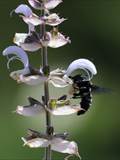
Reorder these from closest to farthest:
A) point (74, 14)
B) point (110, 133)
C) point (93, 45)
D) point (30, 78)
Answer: point (30, 78)
point (110, 133)
point (93, 45)
point (74, 14)

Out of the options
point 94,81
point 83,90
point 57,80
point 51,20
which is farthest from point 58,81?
point 94,81

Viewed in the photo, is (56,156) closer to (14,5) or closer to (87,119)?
(87,119)

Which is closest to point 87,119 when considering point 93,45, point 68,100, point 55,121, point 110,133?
point 110,133

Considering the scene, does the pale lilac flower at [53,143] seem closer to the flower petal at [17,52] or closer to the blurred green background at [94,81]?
the flower petal at [17,52]

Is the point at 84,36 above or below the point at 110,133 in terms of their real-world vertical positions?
above

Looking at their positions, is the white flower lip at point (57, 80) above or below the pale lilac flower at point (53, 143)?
above

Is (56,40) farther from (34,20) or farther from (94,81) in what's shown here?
(94,81)

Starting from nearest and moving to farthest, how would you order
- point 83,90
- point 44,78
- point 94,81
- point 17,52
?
point 44,78 < point 17,52 < point 83,90 < point 94,81

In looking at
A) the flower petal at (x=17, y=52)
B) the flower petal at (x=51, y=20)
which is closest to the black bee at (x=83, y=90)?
the flower petal at (x=17, y=52)

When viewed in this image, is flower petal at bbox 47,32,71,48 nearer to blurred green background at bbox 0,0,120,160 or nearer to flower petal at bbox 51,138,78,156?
flower petal at bbox 51,138,78,156
